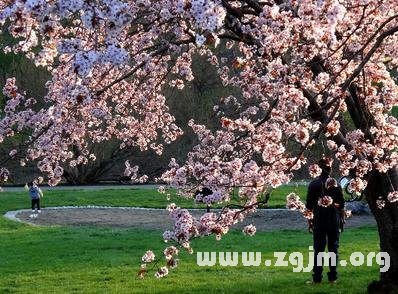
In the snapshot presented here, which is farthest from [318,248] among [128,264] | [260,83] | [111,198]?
[111,198]

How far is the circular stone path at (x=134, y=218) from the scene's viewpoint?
19.4 metres

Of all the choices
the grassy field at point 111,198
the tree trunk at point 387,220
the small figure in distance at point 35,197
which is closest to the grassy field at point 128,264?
the tree trunk at point 387,220

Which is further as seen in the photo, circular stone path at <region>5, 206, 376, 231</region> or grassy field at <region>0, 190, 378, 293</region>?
circular stone path at <region>5, 206, 376, 231</region>

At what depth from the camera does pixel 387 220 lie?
9.28 meters

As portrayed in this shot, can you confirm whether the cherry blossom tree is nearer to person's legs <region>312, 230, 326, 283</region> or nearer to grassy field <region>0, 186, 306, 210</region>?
person's legs <region>312, 230, 326, 283</region>

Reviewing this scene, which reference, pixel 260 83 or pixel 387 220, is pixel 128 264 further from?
pixel 260 83

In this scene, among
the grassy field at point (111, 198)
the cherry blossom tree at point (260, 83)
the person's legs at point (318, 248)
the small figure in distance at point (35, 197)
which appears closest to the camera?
the cherry blossom tree at point (260, 83)

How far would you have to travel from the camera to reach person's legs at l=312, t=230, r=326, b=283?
10.5 metres

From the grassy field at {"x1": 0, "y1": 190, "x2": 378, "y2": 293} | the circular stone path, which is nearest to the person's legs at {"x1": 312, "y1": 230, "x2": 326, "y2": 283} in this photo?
the grassy field at {"x1": 0, "y1": 190, "x2": 378, "y2": 293}

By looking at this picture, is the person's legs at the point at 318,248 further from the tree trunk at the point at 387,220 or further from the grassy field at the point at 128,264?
the tree trunk at the point at 387,220

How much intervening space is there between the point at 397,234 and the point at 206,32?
519 centimetres

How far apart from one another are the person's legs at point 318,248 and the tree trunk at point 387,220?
1190 millimetres

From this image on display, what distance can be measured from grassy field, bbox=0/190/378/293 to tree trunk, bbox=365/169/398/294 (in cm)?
72

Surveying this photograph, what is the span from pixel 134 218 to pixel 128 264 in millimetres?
8628
